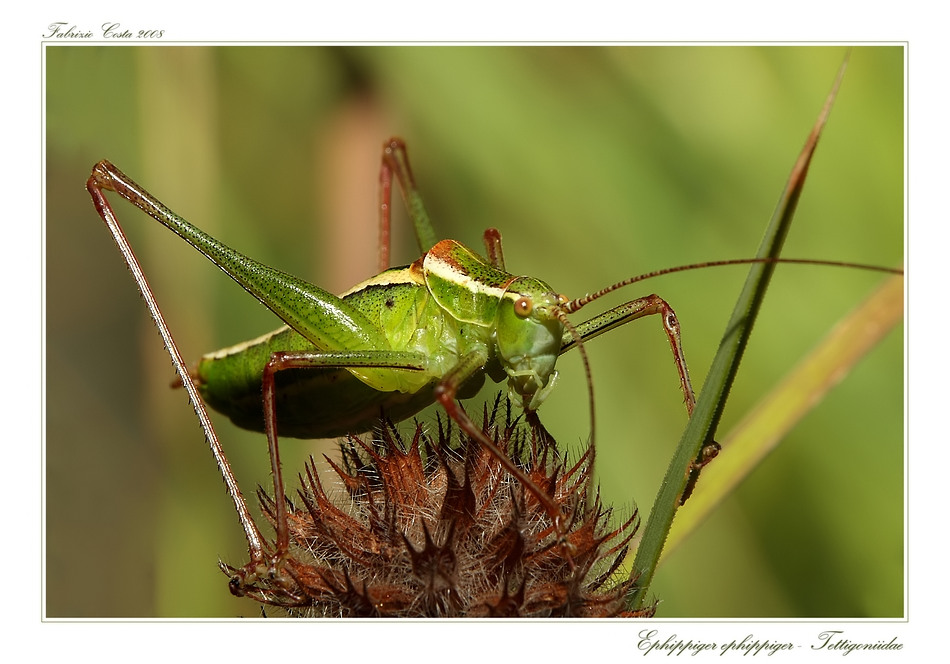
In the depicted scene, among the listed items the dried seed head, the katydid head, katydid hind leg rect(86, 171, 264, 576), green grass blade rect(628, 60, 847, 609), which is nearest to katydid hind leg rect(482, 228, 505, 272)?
the katydid head

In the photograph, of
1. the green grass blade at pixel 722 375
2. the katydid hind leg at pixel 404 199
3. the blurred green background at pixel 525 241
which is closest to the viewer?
the green grass blade at pixel 722 375

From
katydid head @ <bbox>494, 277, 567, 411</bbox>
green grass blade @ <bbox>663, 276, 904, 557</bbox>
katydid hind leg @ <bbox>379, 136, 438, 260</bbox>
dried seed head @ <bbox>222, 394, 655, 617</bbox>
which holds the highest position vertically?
katydid hind leg @ <bbox>379, 136, 438, 260</bbox>

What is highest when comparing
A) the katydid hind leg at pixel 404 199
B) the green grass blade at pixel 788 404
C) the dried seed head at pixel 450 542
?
the katydid hind leg at pixel 404 199

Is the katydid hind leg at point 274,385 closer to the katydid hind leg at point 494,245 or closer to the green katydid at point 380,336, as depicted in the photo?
the green katydid at point 380,336

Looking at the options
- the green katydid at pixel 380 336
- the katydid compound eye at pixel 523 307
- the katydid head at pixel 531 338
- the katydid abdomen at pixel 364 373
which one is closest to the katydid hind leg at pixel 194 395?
the green katydid at pixel 380 336

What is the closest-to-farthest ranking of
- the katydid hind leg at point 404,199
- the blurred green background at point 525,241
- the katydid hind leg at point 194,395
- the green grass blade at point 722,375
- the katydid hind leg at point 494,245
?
the green grass blade at point 722,375 < the katydid hind leg at point 194,395 < the blurred green background at point 525,241 < the katydid hind leg at point 494,245 < the katydid hind leg at point 404,199

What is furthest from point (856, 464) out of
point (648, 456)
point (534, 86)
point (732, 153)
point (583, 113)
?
point (534, 86)

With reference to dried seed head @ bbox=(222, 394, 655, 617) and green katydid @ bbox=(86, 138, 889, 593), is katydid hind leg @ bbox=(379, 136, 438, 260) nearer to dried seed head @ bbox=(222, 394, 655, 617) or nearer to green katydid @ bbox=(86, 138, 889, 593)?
green katydid @ bbox=(86, 138, 889, 593)

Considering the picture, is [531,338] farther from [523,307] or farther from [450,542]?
[450,542]
